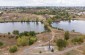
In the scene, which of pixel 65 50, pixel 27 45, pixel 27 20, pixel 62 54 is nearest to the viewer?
pixel 62 54

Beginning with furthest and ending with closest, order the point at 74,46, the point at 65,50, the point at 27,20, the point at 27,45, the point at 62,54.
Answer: the point at 27,20
the point at 27,45
the point at 74,46
the point at 65,50
the point at 62,54

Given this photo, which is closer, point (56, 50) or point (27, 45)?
point (56, 50)

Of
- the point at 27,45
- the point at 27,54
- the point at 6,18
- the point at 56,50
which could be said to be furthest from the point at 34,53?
the point at 6,18

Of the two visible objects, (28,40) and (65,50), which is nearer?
(65,50)

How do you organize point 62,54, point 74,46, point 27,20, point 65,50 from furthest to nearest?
point 27,20 < point 74,46 < point 65,50 < point 62,54

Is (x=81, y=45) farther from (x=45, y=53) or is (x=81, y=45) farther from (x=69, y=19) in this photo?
(x=69, y=19)

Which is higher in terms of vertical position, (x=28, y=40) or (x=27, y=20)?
(x=28, y=40)

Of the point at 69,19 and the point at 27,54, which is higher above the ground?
the point at 27,54

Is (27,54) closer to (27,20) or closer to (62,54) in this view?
(62,54)

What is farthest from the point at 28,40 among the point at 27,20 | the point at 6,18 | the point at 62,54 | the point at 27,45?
the point at 6,18
